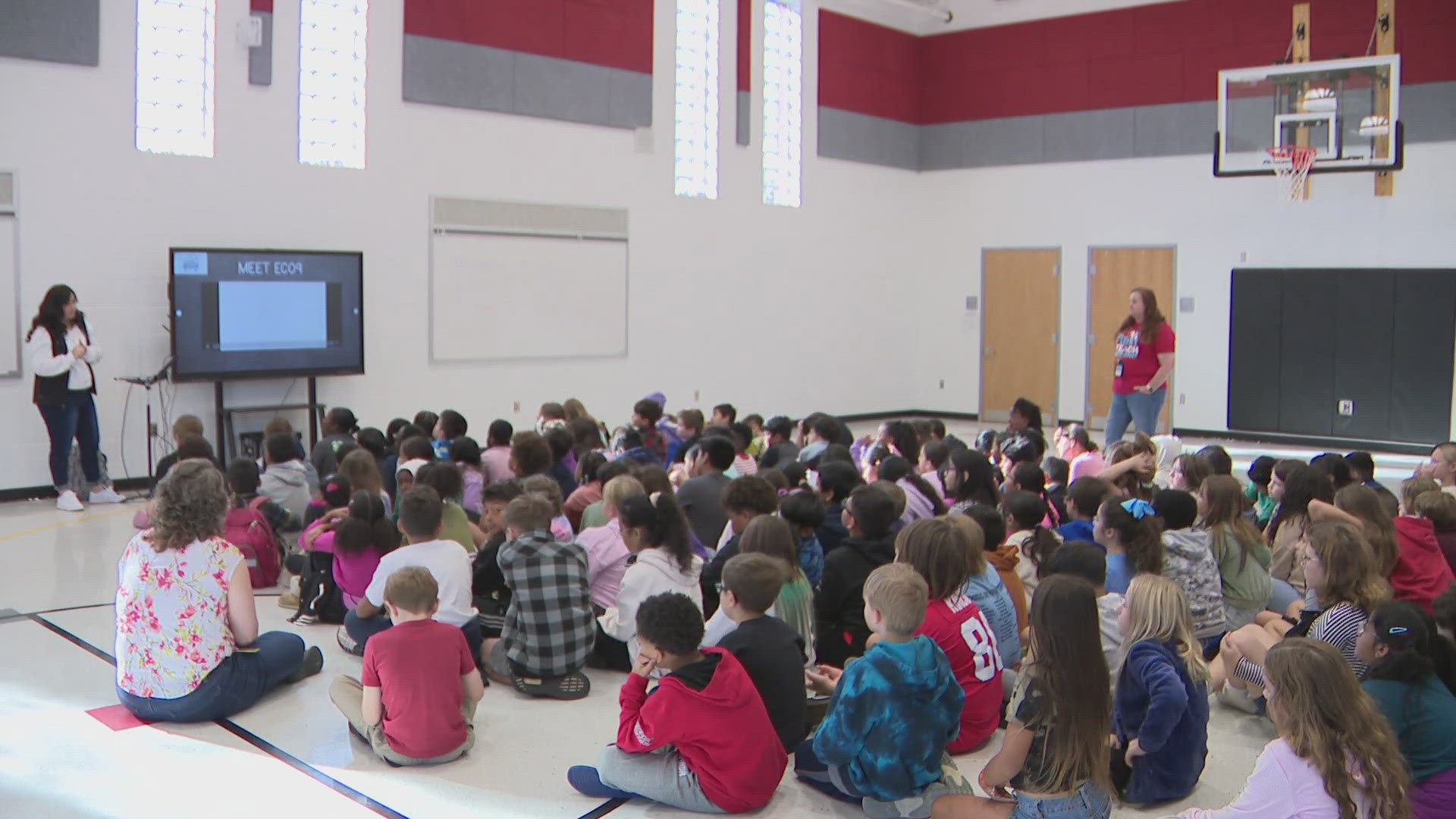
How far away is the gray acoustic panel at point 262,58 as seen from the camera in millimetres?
9172

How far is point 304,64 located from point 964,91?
8132 mm

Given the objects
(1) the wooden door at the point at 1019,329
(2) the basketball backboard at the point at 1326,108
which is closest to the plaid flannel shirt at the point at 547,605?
(2) the basketball backboard at the point at 1326,108

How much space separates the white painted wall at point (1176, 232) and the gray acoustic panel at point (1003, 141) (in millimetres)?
146

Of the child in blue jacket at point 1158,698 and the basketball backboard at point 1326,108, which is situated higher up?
the basketball backboard at point 1326,108

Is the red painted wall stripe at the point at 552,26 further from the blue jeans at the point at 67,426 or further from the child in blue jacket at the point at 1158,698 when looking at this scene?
the child in blue jacket at the point at 1158,698

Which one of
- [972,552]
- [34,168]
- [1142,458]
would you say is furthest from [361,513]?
[34,168]

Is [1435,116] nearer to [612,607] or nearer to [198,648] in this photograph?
[612,607]

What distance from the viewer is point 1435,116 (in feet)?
38.2

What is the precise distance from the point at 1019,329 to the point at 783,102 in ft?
12.6

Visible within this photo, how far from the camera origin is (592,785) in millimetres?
3660

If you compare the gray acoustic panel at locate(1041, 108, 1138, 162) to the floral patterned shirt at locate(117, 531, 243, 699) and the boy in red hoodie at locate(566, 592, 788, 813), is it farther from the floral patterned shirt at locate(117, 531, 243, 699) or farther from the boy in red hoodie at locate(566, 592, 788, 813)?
the floral patterned shirt at locate(117, 531, 243, 699)

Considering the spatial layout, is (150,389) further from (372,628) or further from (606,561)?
(606,561)

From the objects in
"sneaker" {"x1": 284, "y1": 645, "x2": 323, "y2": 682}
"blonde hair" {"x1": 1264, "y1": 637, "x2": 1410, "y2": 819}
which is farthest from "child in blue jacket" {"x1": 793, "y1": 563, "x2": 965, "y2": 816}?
"sneaker" {"x1": 284, "y1": 645, "x2": 323, "y2": 682}

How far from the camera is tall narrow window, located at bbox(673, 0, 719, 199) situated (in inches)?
489
